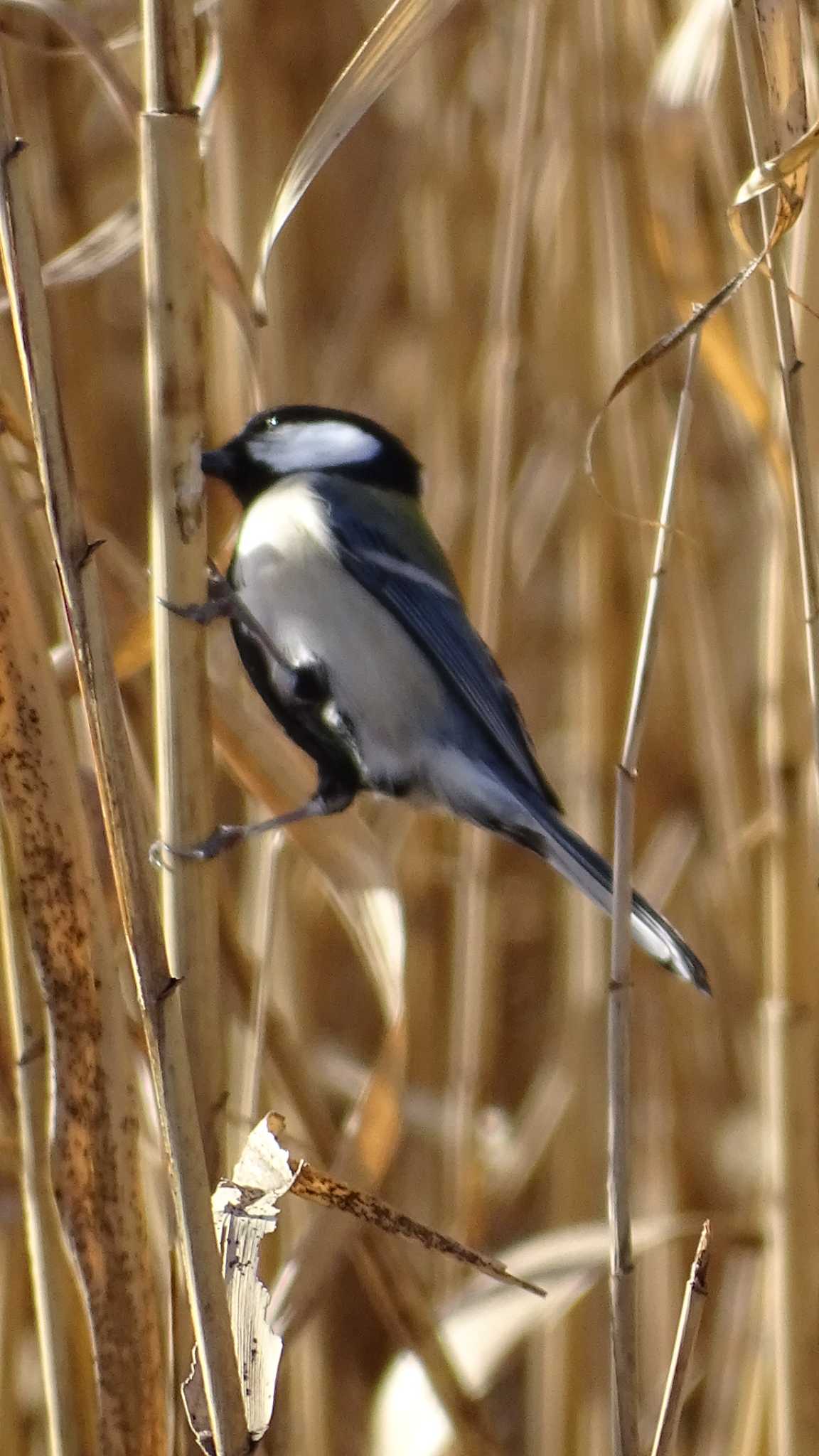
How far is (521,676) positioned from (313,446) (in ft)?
2.25

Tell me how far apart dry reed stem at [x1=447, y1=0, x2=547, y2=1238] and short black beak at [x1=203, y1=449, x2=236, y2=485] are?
0.21 meters

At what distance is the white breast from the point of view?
881mm

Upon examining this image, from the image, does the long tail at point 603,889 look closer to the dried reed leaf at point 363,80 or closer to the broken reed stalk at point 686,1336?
the broken reed stalk at point 686,1336

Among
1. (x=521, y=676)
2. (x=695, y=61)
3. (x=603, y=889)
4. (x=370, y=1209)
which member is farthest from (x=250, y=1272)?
(x=521, y=676)

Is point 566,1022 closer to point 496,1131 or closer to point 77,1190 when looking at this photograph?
point 496,1131

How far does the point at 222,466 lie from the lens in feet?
2.92

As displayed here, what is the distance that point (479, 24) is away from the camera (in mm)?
1439

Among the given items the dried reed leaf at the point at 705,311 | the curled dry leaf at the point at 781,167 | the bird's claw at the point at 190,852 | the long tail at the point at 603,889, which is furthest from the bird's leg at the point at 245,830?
the curled dry leaf at the point at 781,167

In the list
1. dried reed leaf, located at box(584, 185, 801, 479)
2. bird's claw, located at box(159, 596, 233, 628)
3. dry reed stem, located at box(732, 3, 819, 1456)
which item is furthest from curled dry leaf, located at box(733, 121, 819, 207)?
bird's claw, located at box(159, 596, 233, 628)

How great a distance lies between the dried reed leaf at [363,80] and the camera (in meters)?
0.62

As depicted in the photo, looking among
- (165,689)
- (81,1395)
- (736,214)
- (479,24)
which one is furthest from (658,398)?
(81,1395)

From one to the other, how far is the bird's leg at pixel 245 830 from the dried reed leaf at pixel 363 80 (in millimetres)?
274

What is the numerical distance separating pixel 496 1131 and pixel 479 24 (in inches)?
43.1

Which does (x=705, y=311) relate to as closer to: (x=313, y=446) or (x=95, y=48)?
(x=95, y=48)
